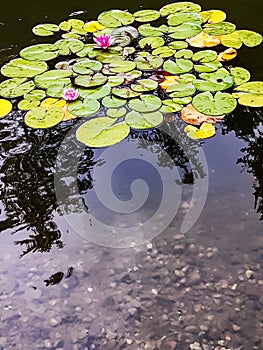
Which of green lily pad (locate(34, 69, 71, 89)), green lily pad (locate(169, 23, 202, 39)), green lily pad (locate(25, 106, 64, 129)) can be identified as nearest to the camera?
green lily pad (locate(25, 106, 64, 129))

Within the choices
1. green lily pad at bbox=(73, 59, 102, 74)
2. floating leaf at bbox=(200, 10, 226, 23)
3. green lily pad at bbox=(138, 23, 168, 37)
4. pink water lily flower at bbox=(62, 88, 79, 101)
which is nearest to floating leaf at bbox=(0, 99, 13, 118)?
pink water lily flower at bbox=(62, 88, 79, 101)

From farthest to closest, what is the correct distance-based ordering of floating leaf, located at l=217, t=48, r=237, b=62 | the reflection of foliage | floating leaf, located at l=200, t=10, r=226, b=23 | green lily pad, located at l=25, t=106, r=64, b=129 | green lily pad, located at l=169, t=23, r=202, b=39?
1. floating leaf, located at l=200, t=10, r=226, b=23
2. green lily pad, located at l=169, t=23, r=202, b=39
3. floating leaf, located at l=217, t=48, r=237, b=62
4. green lily pad, located at l=25, t=106, r=64, b=129
5. the reflection of foliage

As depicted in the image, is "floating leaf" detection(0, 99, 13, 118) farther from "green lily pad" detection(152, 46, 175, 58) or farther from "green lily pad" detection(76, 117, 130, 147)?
"green lily pad" detection(152, 46, 175, 58)

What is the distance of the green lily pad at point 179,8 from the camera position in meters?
2.89

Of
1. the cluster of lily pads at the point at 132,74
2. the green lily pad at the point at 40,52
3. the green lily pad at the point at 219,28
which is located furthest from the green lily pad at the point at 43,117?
the green lily pad at the point at 219,28

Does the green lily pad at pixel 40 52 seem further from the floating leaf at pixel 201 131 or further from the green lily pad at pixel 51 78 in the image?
the floating leaf at pixel 201 131

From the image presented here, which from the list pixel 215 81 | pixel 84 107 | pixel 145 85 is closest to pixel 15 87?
pixel 84 107

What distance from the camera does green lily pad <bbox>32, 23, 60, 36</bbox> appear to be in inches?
110

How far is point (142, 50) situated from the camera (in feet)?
8.59

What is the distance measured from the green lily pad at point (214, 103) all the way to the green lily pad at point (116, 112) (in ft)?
1.06

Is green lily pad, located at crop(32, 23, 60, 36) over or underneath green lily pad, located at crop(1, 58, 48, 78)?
over

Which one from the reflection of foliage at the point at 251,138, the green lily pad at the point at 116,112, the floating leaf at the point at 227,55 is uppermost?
the floating leaf at the point at 227,55

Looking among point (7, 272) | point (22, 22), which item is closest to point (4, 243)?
point (7, 272)

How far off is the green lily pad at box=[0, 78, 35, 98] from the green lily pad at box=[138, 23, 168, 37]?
0.72 m
